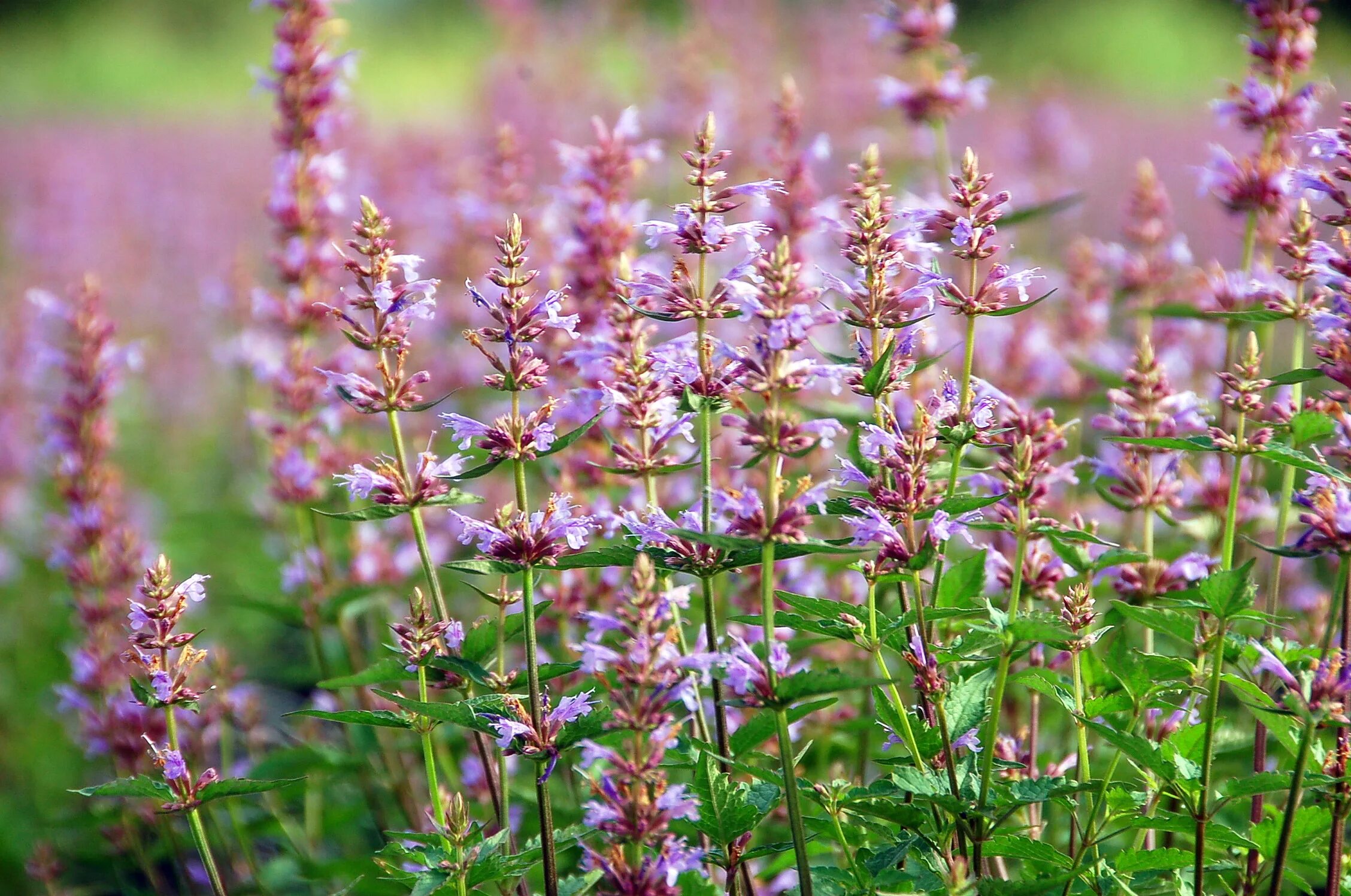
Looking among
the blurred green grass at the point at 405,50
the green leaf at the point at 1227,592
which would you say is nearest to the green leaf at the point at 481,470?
the green leaf at the point at 1227,592

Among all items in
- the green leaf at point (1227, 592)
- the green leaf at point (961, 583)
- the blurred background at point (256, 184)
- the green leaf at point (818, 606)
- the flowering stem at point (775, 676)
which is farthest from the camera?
the blurred background at point (256, 184)

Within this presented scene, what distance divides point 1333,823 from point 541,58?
31.8 feet

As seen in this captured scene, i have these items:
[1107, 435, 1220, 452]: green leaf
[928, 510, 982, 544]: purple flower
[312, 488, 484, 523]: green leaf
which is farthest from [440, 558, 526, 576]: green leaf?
[1107, 435, 1220, 452]: green leaf

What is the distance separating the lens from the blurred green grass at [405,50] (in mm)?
22562

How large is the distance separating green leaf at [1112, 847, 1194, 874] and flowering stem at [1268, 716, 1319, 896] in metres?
0.15

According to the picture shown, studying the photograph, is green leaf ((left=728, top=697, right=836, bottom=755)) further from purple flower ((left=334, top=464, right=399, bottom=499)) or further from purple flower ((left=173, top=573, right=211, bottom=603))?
purple flower ((left=173, top=573, right=211, bottom=603))

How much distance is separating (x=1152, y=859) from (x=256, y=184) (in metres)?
13.6

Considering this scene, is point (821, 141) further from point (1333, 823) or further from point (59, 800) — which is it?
point (59, 800)

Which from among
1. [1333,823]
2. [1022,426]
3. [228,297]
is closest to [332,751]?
[1022,426]

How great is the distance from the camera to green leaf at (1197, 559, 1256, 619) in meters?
1.94

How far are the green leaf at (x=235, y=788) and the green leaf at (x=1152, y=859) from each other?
1.52m

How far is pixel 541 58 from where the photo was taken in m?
10.4

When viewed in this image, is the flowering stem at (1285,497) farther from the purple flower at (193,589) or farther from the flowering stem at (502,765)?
the purple flower at (193,589)

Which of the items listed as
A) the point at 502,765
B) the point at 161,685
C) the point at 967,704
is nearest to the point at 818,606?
the point at 967,704
